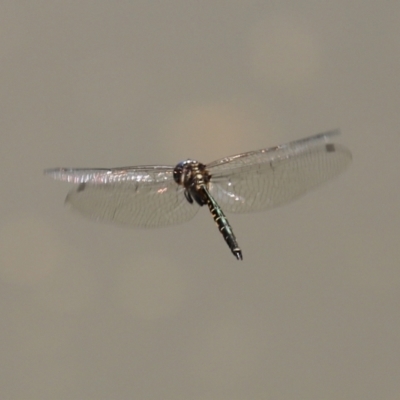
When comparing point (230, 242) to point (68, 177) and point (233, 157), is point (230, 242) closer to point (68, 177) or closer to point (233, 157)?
point (233, 157)

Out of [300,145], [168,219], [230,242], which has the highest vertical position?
[300,145]

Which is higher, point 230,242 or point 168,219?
point 168,219

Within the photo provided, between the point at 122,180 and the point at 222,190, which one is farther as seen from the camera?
the point at 222,190

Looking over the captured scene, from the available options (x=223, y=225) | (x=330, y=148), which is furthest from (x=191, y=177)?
(x=330, y=148)

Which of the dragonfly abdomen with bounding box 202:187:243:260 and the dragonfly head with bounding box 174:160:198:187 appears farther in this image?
the dragonfly head with bounding box 174:160:198:187

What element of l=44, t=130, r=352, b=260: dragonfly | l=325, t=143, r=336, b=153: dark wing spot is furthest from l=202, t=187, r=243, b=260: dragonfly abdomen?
l=325, t=143, r=336, b=153: dark wing spot

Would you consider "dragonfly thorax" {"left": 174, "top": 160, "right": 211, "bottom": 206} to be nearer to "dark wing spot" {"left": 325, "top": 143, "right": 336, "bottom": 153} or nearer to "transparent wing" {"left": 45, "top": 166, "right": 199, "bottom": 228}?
"transparent wing" {"left": 45, "top": 166, "right": 199, "bottom": 228}

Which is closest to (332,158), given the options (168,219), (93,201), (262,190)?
(262,190)
